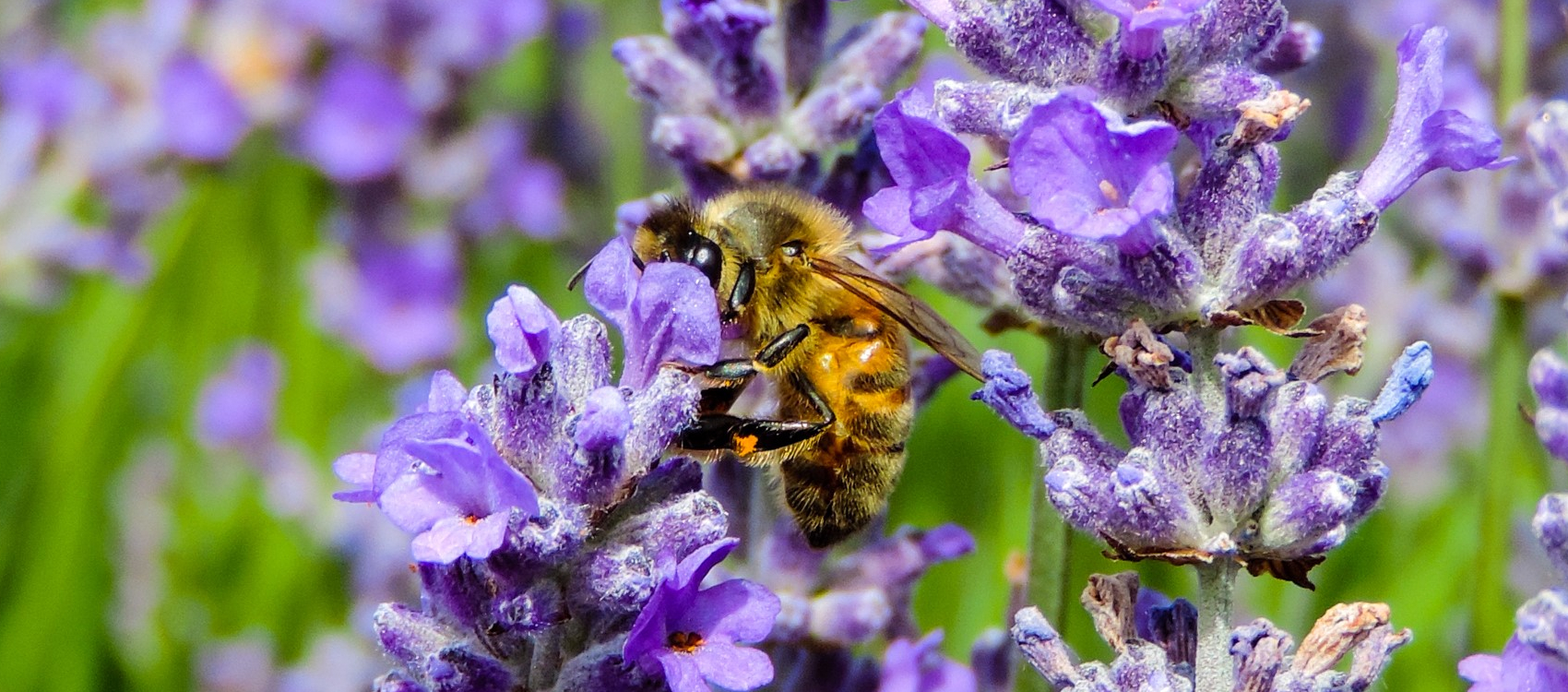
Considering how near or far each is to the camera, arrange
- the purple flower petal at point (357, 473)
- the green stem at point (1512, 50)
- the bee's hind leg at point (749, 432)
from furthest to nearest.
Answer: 1. the green stem at point (1512, 50)
2. the bee's hind leg at point (749, 432)
3. the purple flower petal at point (357, 473)

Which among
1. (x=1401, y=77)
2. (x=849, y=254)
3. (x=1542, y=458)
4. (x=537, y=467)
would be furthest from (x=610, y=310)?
(x=1542, y=458)

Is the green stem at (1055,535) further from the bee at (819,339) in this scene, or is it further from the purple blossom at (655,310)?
the purple blossom at (655,310)

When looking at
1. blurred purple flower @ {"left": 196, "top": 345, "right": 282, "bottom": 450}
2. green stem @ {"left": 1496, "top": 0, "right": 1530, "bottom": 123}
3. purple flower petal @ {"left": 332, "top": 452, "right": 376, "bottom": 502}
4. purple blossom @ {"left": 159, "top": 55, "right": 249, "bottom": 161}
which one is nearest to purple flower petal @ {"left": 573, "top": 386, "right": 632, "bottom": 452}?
purple flower petal @ {"left": 332, "top": 452, "right": 376, "bottom": 502}

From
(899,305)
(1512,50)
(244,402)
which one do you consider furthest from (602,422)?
(244,402)

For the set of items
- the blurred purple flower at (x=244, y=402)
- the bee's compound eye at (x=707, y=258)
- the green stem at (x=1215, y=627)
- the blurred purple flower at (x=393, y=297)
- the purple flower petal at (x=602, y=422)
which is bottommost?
the blurred purple flower at (x=244, y=402)

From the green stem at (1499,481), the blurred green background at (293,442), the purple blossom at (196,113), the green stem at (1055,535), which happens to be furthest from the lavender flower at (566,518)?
the purple blossom at (196,113)

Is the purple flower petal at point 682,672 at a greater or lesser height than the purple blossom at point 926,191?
lesser

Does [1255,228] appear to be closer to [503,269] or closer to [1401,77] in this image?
[1401,77]
